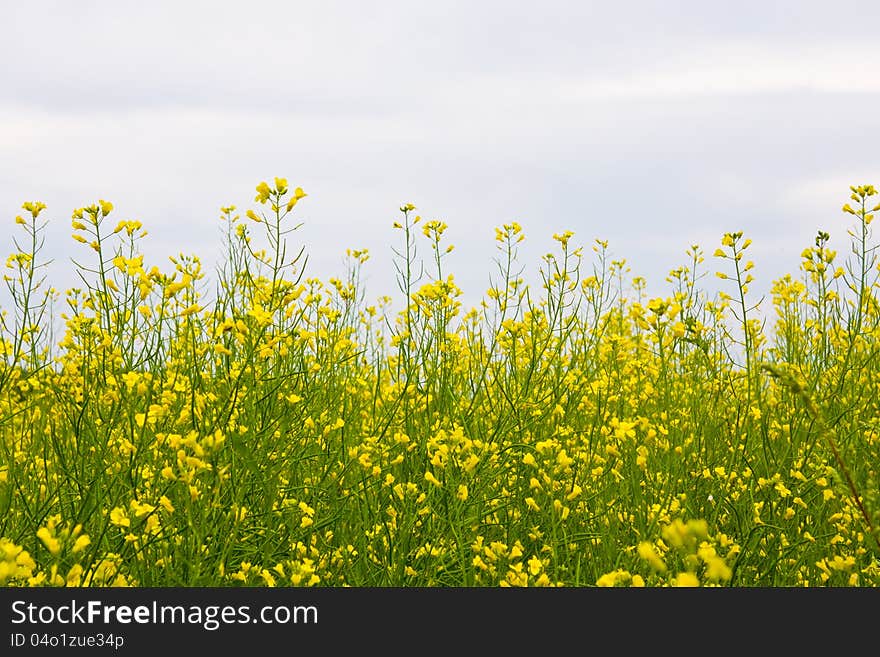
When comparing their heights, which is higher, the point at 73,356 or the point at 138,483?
the point at 73,356

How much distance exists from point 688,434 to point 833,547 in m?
0.87

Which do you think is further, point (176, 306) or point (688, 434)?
point (688, 434)

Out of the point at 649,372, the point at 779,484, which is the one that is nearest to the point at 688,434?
the point at 649,372

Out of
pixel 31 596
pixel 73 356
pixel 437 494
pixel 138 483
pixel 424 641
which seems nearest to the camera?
pixel 424 641

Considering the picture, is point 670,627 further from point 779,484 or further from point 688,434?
point 688,434

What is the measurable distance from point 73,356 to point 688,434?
9.80ft

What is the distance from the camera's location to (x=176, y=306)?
3.74m

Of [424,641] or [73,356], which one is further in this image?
[73,356]

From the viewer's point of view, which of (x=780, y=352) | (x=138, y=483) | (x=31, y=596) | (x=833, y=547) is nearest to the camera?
(x=31, y=596)

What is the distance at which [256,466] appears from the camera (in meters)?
2.87

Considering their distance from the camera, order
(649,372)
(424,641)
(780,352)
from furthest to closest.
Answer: (780,352) → (649,372) → (424,641)

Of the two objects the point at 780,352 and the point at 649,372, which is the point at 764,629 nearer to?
the point at 649,372

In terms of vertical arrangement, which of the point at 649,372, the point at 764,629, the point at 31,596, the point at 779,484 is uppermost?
the point at 649,372

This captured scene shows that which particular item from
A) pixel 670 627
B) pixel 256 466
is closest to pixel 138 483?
pixel 256 466
